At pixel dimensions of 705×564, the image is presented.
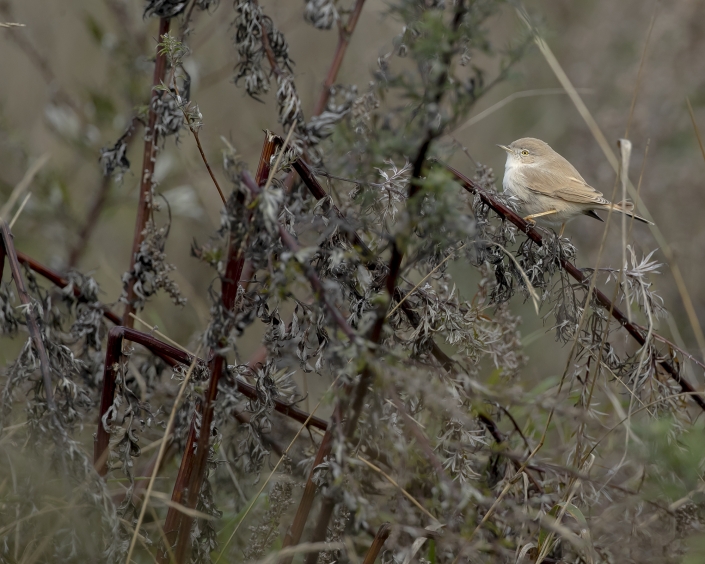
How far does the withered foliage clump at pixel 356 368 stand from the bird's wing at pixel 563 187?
3.28 feet

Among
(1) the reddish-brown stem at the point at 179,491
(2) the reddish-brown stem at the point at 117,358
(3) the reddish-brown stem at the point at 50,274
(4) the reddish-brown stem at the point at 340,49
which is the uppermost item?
(4) the reddish-brown stem at the point at 340,49

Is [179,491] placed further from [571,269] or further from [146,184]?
[571,269]

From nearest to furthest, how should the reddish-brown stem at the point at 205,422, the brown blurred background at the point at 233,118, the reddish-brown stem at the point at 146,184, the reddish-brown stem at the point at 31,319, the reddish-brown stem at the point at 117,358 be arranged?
1. the reddish-brown stem at the point at 205,422
2. the reddish-brown stem at the point at 31,319
3. the reddish-brown stem at the point at 117,358
4. the reddish-brown stem at the point at 146,184
5. the brown blurred background at the point at 233,118

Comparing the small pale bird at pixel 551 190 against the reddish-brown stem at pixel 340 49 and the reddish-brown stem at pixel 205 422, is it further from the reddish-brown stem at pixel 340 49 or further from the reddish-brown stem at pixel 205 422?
the reddish-brown stem at pixel 205 422

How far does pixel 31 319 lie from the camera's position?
6.22 feet

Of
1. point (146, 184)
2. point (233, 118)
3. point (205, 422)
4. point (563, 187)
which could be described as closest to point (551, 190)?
point (563, 187)

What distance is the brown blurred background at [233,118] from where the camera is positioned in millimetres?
4184

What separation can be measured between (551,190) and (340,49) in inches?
54.1

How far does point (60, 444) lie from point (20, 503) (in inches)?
13.9

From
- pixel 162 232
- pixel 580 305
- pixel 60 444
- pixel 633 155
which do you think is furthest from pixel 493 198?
pixel 633 155

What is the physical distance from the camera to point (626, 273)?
214 cm

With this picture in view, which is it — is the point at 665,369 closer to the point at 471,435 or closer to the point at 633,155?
the point at 471,435

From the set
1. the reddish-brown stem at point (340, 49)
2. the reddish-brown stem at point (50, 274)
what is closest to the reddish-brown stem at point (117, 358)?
the reddish-brown stem at point (50, 274)

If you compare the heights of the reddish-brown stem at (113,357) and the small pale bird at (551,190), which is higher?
the small pale bird at (551,190)
